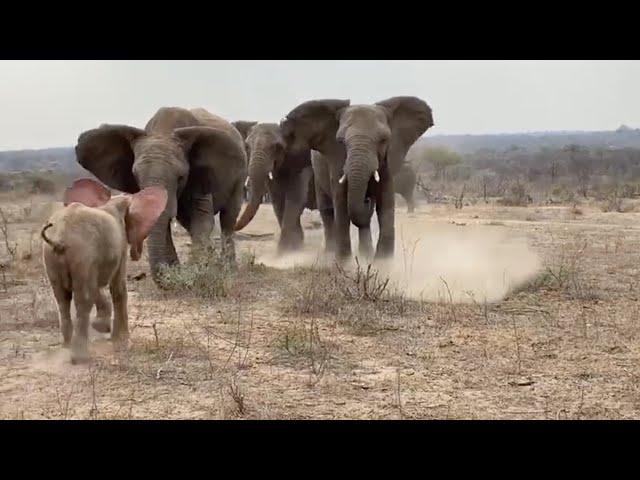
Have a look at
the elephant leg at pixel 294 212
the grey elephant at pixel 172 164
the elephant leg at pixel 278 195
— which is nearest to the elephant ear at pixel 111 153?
the grey elephant at pixel 172 164

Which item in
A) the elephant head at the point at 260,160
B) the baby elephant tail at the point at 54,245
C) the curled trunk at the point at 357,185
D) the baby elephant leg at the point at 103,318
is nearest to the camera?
the baby elephant tail at the point at 54,245


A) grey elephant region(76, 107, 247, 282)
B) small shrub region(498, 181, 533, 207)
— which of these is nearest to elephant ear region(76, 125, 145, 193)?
grey elephant region(76, 107, 247, 282)

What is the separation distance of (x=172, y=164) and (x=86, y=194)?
8.75 feet

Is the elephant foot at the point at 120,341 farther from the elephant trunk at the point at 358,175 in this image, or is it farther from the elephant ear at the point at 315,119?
the elephant ear at the point at 315,119

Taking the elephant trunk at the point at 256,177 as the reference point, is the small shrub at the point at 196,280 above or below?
below

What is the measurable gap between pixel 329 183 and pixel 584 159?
37.7 metres

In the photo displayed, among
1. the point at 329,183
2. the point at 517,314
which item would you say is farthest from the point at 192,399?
the point at 329,183

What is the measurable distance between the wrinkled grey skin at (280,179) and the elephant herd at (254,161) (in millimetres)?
→ 24

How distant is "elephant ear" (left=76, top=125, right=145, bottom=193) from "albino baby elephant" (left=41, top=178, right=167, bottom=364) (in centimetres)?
298

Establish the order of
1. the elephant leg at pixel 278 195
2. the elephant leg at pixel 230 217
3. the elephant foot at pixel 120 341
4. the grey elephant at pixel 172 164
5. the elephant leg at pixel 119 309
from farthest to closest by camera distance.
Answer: the elephant leg at pixel 278 195 → the elephant leg at pixel 230 217 → the grey elephant at pixel 172 164 → the elephant leg at pixel 119 309 → the elephant foot at pixel 120 341

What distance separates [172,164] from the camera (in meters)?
9.42

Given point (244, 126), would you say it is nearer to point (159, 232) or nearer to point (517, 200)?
point (159, 232)

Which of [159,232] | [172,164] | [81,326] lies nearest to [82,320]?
[81,326]

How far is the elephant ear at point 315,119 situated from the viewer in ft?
37.5
